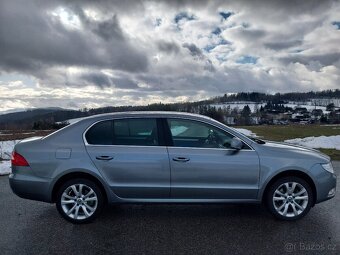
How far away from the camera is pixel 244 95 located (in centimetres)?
15100

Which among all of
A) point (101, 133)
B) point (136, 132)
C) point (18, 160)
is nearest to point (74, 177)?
point (101, 133)

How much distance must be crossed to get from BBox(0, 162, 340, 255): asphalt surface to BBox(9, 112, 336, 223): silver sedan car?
33 cm

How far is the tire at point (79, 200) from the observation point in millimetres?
4805

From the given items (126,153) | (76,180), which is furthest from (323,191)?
(76,180)

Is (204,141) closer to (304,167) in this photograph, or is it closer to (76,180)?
(304,167)

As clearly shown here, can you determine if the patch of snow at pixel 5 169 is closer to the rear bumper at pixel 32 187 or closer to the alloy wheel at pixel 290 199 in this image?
the rear bumper at pixel 32 187

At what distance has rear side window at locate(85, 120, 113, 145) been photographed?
192 inches

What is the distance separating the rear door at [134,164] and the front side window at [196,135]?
26 centimetres

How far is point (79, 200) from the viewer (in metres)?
4.83

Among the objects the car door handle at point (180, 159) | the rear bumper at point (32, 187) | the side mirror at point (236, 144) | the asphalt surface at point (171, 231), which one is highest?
the side mirror at point (236, 144)

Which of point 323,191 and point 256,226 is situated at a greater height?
point 323,191

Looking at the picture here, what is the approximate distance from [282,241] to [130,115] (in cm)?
285

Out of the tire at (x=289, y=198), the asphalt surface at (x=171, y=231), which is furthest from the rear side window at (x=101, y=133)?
the tire at (x=289, y=198)

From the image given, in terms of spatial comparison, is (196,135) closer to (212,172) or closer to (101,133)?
(212,172)
